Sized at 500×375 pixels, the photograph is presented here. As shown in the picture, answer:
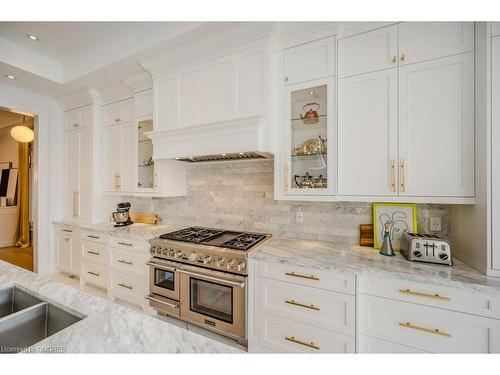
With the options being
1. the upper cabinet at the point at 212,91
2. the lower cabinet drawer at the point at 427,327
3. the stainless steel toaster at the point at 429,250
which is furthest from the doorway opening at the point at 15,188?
the stainless steel toaster at the point at 429,250

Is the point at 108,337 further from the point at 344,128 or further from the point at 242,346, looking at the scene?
the point at 344,128

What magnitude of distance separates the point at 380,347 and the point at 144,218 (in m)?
2.84

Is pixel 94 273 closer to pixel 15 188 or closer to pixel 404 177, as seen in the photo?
pixel 404 177

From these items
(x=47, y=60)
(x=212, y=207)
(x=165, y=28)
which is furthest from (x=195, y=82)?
(x=47, y=60)

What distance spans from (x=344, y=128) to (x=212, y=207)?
162 centimetres

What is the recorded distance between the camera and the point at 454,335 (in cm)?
126

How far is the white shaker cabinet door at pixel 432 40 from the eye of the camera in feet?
4.73

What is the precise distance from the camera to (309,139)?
6.31 ft

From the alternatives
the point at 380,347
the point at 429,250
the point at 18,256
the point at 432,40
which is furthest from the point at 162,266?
the point at 18,256

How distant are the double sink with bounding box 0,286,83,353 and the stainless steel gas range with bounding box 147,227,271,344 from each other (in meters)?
1.04

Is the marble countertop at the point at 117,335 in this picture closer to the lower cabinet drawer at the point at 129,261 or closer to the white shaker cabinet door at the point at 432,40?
the lower cabinet drawer at the point at 129,261

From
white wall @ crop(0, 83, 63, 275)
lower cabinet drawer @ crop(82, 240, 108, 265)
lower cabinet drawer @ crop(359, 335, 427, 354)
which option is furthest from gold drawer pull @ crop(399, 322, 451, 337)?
white wall @ crop(0, 83, 63, 275)

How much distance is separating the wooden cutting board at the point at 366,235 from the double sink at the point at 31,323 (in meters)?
1.91

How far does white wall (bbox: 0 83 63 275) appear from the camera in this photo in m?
3.12
